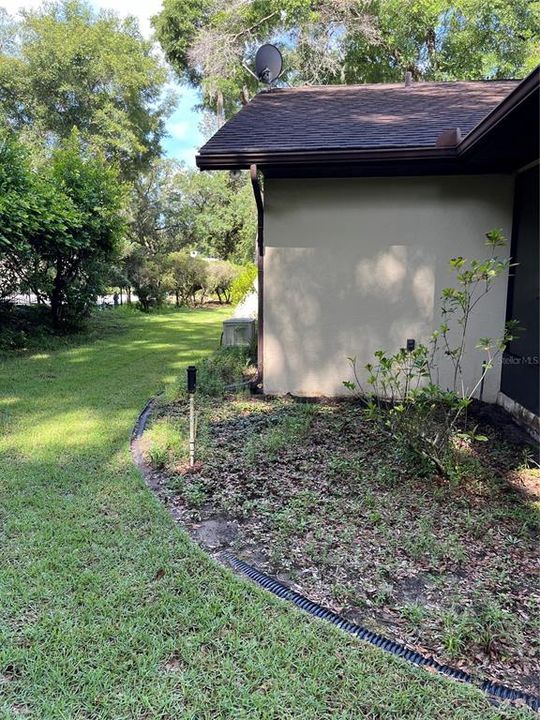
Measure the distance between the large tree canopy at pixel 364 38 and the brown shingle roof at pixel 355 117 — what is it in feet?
21.1

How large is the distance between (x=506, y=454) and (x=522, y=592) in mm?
1819

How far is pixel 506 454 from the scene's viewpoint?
3959mm

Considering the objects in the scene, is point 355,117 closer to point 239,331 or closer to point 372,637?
point 239,331

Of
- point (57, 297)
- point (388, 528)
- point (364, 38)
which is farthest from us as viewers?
point (364, 38)

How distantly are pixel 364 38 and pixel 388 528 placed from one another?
16.9 metres

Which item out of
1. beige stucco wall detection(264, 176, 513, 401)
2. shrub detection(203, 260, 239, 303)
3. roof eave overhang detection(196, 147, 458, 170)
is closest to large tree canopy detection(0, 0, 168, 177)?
shrub detection(203, 260, 239, 303)

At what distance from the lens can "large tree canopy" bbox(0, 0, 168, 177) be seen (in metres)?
20.5

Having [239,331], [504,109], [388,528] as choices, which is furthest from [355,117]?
[388,528]

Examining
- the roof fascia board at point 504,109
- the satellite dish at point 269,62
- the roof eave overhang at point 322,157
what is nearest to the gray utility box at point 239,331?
the roof eave overhang at point 322,157

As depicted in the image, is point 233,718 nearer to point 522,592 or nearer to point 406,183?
point 522,592

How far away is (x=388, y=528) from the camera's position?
2.88 meters

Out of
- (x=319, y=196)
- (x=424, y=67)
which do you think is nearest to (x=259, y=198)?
(x=319, y=196)

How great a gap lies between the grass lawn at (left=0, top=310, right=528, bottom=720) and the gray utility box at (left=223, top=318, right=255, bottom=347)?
5120mm

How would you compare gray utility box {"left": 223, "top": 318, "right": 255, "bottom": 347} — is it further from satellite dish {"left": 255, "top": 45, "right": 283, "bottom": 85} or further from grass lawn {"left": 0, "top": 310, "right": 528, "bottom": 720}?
grass lawn {"left": 0, "top": 310, "right": 528, "bottom": 720}
